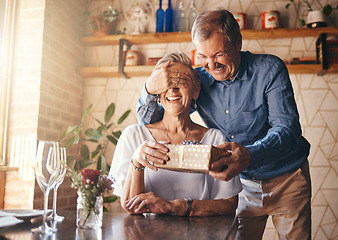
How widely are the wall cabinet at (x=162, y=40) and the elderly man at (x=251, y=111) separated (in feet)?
5.12

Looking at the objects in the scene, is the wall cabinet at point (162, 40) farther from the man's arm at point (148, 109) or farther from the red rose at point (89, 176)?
the red rose at point (89, 176)

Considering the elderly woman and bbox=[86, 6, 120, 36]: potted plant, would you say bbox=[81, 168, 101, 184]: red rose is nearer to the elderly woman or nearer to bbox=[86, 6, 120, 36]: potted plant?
the elderly woman

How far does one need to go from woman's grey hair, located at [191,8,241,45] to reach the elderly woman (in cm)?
15

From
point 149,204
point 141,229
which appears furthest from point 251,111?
point 141,229

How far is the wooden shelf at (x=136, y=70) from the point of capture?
324 cm

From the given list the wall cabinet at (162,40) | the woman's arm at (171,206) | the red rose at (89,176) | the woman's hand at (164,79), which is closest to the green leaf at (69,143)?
the wall cabinet at (162,40)

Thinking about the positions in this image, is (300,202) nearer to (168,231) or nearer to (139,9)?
(168,231)

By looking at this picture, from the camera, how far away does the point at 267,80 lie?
5.76 ft

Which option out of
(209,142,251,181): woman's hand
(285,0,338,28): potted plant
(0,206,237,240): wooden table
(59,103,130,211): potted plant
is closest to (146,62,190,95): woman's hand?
(209,142,251,181): woman's hand

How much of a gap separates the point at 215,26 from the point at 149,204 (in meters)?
0.89

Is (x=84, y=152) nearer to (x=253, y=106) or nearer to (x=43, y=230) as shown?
(x=253, y=106)

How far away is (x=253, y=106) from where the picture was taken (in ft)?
5.97

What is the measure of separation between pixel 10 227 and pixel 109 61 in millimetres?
2997

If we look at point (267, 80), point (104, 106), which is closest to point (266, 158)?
point (267, 80)
